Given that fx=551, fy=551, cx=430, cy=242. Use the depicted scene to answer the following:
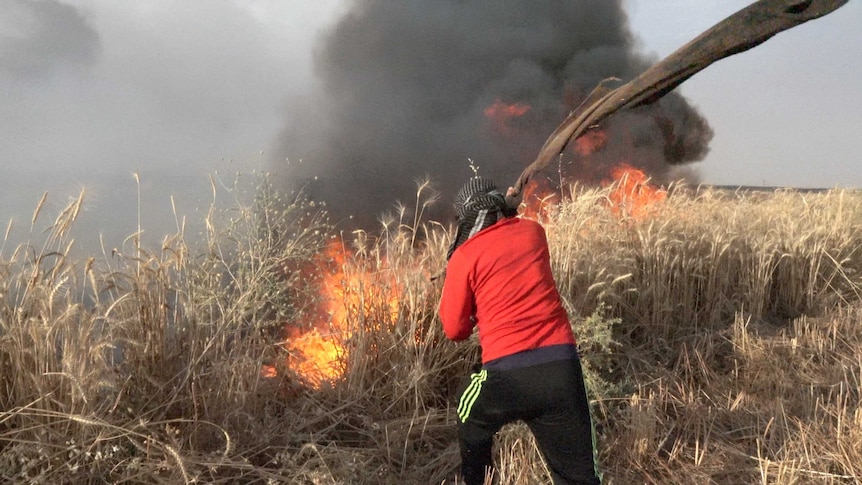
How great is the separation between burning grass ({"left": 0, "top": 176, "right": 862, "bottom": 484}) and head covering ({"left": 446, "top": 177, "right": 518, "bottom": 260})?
95 centimetres

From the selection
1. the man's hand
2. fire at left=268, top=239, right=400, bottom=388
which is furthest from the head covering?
fire at left=268, top=239, right=400, bottom=388

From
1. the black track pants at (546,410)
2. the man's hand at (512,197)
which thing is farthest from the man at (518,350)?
the man's hand at (512,197)

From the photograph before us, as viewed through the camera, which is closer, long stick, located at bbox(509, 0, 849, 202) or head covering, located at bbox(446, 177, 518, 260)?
head covering, located at bbox(446, 177, 518, 260)

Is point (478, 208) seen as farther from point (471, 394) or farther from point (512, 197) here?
point (471, 394)

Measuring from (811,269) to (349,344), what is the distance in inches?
175

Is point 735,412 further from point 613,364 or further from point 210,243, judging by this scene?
point 210,243

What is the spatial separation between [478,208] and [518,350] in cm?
63

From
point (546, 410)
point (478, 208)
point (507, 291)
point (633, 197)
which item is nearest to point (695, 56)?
point (478, 208)

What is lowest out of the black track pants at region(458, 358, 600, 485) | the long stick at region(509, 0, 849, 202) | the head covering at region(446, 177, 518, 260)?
the black track pants at region(458, 358, 600, 485)

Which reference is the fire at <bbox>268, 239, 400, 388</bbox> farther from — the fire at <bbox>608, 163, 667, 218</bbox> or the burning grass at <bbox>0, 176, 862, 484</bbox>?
the fire at <bbox>608, 163, 667, 218</bbox>

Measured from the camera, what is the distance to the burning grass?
2189mm

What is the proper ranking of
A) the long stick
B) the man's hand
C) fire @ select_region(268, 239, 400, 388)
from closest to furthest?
1. the man's hand
2. the long stick
3. fire @ select_region(268, 239, 400, 388)

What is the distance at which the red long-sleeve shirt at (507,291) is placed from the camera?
2195 millimetres

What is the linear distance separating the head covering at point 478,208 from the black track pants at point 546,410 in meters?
0.62
